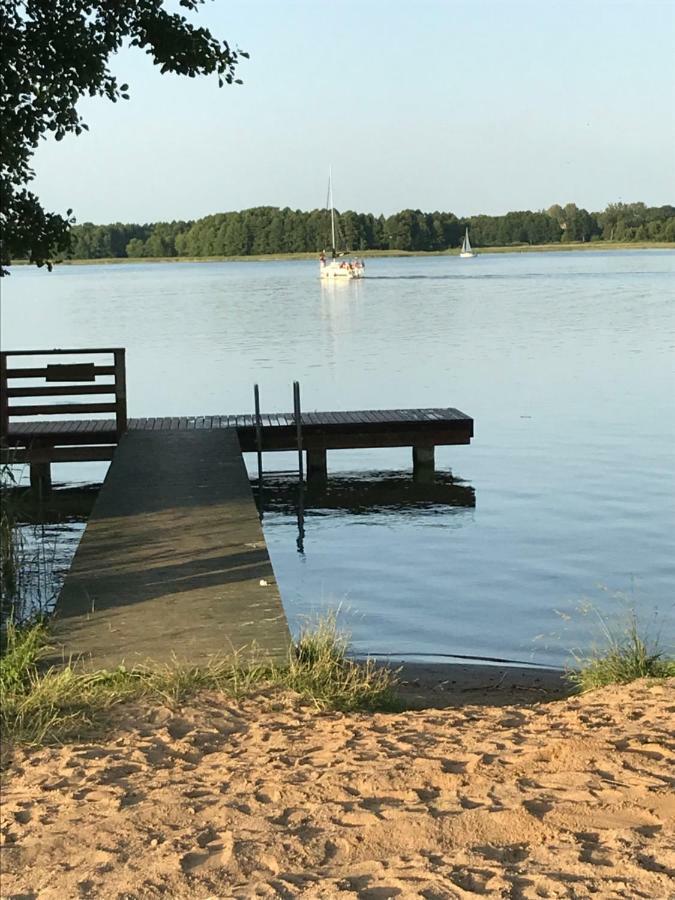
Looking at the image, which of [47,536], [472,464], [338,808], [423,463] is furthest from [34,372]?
[338,808]

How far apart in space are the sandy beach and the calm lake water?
3.83 metres

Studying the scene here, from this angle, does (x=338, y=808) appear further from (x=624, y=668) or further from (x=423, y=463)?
(x=423, y=463)

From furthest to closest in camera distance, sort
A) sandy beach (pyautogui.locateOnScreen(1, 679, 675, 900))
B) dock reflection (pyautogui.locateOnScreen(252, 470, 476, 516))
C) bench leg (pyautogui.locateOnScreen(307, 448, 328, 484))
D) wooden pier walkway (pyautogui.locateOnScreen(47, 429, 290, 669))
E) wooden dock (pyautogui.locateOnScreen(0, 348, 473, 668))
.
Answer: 1. bench leg (pyautogui.locateOnScreen(307, 448, 328, 484))
2. dock reflection (pyautogui.locateOnScreen(252, 470, 476, 516))
3. wooden dock (pyautogui.locateOnScreen(0, 348, 473, 668))
4. wooden pier walkway (pyautogui.locateOnScreen(47, 429, 290, 669))
5. sandy beach (pyautogui.locateOnScreen(1, 679, 675, 900))

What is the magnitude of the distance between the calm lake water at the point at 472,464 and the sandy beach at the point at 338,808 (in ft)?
12.6

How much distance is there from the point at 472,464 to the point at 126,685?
13806 mm

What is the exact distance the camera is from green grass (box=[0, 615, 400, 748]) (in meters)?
5.91

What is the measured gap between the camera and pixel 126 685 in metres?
6.42

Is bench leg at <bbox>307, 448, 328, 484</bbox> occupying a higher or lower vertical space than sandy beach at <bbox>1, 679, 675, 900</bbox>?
lower

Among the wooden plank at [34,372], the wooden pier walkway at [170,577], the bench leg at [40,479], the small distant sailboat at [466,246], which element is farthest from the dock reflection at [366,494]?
the small distant sailboat at [466,246]

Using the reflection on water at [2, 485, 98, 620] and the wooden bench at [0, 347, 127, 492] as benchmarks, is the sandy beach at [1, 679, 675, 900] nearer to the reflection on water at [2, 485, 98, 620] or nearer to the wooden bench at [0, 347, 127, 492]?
the reflection on water at [2, 485, 98, 620]

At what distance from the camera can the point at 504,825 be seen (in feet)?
15.8

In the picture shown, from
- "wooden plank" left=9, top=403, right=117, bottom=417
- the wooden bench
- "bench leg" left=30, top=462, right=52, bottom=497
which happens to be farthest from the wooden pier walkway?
"bench leg" left=30, top=462, right=52, bottom=497

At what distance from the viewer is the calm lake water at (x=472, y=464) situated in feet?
38.0

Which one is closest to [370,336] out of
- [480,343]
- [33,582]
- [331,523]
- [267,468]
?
[480,343]
